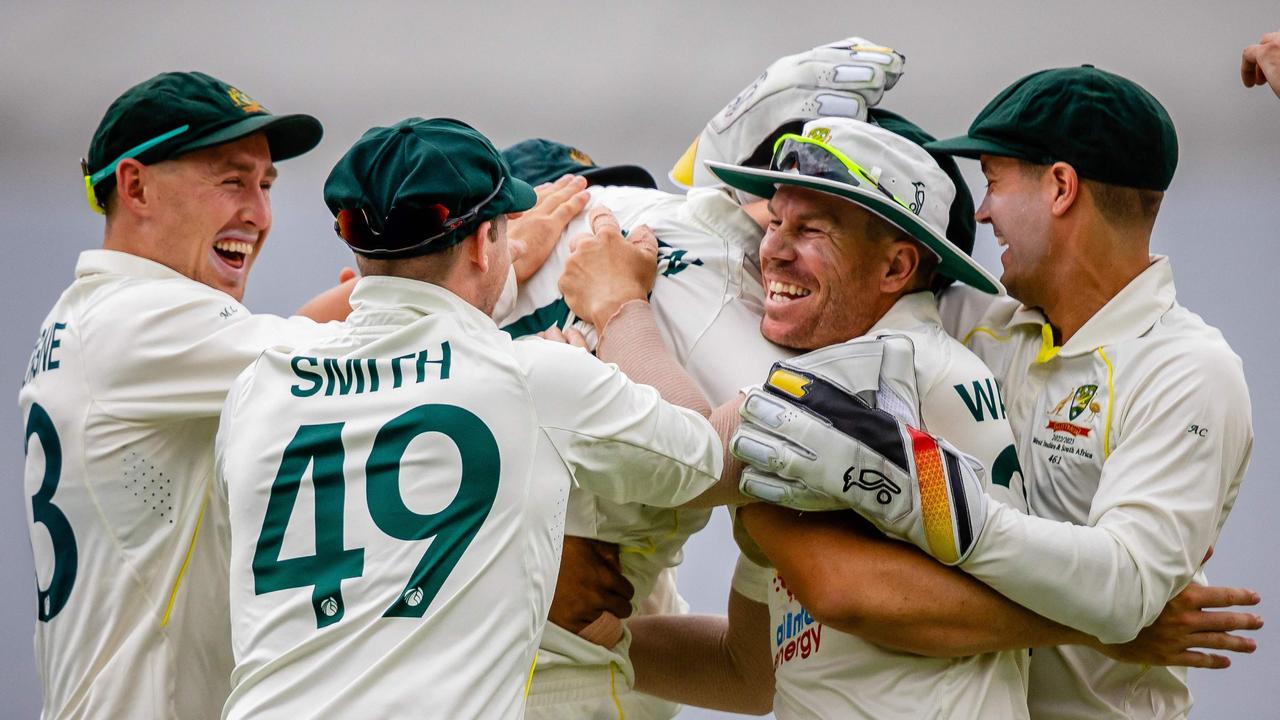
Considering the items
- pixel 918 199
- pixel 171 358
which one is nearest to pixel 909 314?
pixel 918 199

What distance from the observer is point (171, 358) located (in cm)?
231

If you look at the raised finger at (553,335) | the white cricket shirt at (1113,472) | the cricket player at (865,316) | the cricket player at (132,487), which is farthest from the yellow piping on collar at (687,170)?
the cricket player at (132,487)

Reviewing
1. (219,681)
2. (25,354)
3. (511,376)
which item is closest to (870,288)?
(511,376)

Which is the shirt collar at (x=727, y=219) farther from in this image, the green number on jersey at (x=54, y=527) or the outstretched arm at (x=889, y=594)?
the green number on jersey at (x=54, y=527)

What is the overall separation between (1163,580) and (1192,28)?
3601 mm

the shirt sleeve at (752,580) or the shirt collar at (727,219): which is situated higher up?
the shirt collar at (727,219)

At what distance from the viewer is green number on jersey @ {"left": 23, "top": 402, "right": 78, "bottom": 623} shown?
7.77ft

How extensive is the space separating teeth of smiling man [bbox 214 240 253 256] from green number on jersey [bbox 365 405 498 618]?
0.95 meters

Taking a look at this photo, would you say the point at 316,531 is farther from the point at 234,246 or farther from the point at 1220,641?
the point at 1220,641

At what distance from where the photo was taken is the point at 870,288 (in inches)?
89.6

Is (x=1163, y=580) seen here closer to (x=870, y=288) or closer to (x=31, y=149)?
(x=870, y=288)

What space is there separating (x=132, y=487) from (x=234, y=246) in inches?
20.9

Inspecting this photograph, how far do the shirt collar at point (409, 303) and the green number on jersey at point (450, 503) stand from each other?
6.3 inches

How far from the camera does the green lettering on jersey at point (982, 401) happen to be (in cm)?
211
